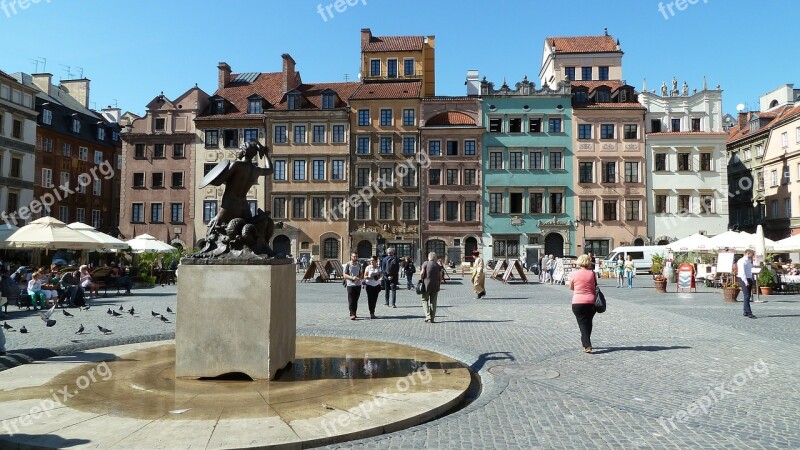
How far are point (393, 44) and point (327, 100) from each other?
8.55m

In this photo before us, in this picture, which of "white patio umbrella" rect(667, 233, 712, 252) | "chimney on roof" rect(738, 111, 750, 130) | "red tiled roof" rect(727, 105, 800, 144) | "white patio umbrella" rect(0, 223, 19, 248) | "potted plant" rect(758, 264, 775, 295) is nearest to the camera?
"white patio umbrella" rect(0, 223, 19, 248)

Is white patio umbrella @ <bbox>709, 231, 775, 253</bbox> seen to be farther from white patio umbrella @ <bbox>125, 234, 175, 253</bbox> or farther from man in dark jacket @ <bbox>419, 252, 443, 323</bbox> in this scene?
white patio umbrella @ <bbox>125, 234, 175, 253</bbox>

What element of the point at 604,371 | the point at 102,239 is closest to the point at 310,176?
the point at 102,239

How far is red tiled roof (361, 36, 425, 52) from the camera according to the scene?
163ft

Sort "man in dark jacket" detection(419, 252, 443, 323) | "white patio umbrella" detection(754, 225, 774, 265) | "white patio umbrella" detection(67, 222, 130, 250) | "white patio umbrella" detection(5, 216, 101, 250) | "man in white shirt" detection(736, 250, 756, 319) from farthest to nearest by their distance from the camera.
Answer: "white patio umbrella" detection(754, 225, 774, 265) < "white patio umbrella" detection(67, 222, 130, 250) < "white patio umbrella" detection(5, 216, 101, 250) < "man in white shirt" detection(736, 250, 756, 319) < "man in dark jacket" detection(419, 252, 443, 323)

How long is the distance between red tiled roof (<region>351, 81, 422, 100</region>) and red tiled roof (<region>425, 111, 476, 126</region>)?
2363mm

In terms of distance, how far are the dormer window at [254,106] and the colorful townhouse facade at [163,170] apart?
13.5 feet

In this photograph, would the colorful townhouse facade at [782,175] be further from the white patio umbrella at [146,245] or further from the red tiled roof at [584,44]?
the white patio umbrella at [146,245]

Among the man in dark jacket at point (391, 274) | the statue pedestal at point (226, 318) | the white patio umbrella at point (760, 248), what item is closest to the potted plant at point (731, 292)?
the white patio umbrella at point (760, 248)

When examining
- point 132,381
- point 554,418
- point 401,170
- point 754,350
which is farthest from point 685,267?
point 401,170

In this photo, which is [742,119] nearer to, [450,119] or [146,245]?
[450,119]
